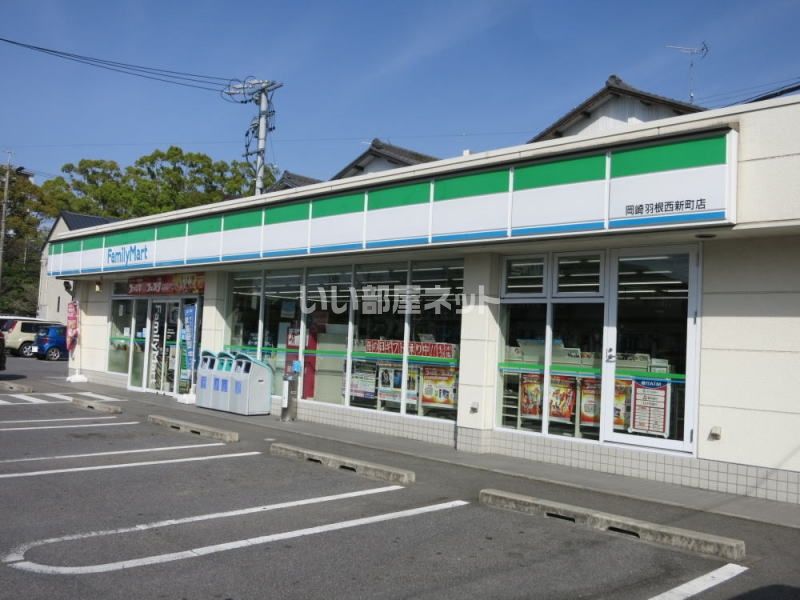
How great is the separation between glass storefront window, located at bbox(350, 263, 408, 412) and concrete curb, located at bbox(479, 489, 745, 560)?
5.10m

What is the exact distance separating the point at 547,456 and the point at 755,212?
4.29m

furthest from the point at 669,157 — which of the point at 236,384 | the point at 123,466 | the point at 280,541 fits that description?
the point at 236,384

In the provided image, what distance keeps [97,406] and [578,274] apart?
388 inches

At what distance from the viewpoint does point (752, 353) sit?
834 centimetres

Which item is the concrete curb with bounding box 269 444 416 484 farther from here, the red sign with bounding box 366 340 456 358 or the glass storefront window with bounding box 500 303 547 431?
the red sign with bounding box 366 340 456 358

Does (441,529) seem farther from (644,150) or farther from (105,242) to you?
(105,242)

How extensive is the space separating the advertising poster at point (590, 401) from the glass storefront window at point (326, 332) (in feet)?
16.1

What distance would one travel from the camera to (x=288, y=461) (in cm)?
960

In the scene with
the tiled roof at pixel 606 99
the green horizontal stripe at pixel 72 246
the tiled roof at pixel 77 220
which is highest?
the tiled roof at pixel 606 99

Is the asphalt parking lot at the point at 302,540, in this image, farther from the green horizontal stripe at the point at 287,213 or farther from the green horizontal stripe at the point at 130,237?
the green horizontal stripe at the point at 130,237

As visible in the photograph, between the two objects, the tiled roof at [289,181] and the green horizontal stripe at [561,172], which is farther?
the tiled roof at [289,181]

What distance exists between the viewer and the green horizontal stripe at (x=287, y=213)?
1282 centimetres

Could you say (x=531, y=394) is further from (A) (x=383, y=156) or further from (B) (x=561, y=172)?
(A) (x=383, y=156)

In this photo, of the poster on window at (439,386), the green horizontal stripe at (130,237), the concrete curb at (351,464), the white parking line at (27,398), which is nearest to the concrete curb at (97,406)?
the white parking line at (27,398)
